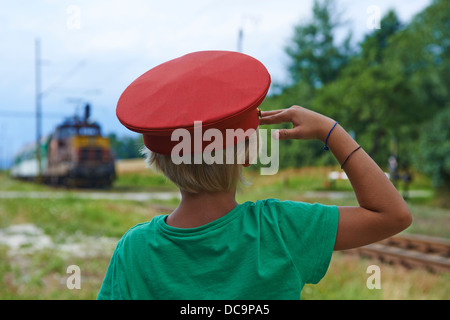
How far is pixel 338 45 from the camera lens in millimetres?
34688

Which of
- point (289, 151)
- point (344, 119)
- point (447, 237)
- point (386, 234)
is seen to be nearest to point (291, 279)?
point (386, 234)

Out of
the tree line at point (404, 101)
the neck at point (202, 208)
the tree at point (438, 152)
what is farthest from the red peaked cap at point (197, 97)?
the tree at point (438, 152)

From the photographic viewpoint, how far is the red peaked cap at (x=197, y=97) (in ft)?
3.70

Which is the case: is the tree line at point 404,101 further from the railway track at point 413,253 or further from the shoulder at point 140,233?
the shoulder at point 140,233

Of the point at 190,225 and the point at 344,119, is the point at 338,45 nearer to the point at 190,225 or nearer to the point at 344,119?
the point at 344,119

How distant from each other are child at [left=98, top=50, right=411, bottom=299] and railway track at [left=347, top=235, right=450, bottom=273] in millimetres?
5405

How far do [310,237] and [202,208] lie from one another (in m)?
0.34

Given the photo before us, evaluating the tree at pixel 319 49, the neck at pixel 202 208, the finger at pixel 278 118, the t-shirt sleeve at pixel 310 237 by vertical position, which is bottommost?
the t-shirt sleeve at pixel 310 237

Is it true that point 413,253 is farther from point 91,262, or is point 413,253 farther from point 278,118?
point 278,118

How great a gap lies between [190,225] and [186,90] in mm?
410

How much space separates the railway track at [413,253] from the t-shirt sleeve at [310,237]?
5.45 meters

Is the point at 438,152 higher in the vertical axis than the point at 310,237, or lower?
higher

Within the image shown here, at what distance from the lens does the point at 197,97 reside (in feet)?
3.75

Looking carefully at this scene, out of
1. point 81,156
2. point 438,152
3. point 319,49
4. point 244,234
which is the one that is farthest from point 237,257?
point 319,49
